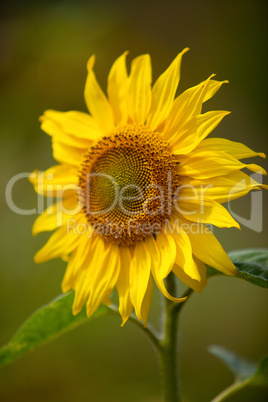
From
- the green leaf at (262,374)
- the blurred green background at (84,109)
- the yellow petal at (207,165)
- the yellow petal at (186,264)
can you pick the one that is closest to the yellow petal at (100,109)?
the yellow petal at (207,165)

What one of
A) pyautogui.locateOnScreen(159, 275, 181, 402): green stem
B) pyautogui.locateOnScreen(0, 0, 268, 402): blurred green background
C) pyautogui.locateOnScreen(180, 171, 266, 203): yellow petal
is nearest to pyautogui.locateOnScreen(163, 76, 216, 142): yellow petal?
pyautogui.locateOnScreen(180, 171, 266, 203): yellow petal

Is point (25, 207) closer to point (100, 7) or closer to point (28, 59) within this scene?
point (28, 59)

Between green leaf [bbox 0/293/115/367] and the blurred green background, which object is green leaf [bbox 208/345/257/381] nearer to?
green leaf [bbox 0/293/115/367]

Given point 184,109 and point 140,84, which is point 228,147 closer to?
point 184,109

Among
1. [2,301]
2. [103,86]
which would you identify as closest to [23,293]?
[2,301]

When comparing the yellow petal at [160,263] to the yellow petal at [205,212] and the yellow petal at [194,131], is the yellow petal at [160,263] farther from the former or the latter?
the yellow petal at [194,131]
